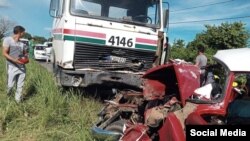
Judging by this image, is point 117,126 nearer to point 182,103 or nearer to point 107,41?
point 182,103

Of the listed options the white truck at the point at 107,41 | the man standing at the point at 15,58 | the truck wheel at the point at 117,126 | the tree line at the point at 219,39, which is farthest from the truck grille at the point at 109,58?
the tree line at the point at 219,39

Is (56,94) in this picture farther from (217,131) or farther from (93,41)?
(217,131)

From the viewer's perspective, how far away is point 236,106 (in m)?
4.03

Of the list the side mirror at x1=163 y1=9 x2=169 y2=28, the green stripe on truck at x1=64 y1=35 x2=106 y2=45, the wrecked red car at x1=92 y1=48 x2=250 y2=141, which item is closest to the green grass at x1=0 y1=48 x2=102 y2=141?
the wrecked red car at x1=92 y1=48 x2=250 y2=141

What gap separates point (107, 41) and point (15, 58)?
1.92 metres

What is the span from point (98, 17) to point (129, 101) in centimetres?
247

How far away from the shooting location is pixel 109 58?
8180 mm

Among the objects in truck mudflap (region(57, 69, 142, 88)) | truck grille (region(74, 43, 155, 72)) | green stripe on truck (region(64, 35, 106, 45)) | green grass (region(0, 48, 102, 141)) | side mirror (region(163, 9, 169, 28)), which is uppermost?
side mirror (region(163, 9, 169, 28))

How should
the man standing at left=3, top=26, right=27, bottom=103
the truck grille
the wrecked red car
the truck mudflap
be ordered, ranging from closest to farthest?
the wrecked red car
the man standing at left=3, top=26, right=27, bottom=103
the truck mudflap
the truck grille

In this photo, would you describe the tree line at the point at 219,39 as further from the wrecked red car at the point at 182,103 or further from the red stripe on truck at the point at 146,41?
the wrecked red car at the point at 182,103

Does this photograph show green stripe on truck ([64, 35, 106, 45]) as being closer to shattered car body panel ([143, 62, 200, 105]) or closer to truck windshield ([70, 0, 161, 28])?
truck windshield ([70, 0, 161, 28])

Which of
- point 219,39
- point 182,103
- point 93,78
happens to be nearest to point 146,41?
point 93,78

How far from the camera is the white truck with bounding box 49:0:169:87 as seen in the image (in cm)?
783

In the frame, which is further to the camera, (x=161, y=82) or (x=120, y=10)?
(x=120, y=10)
